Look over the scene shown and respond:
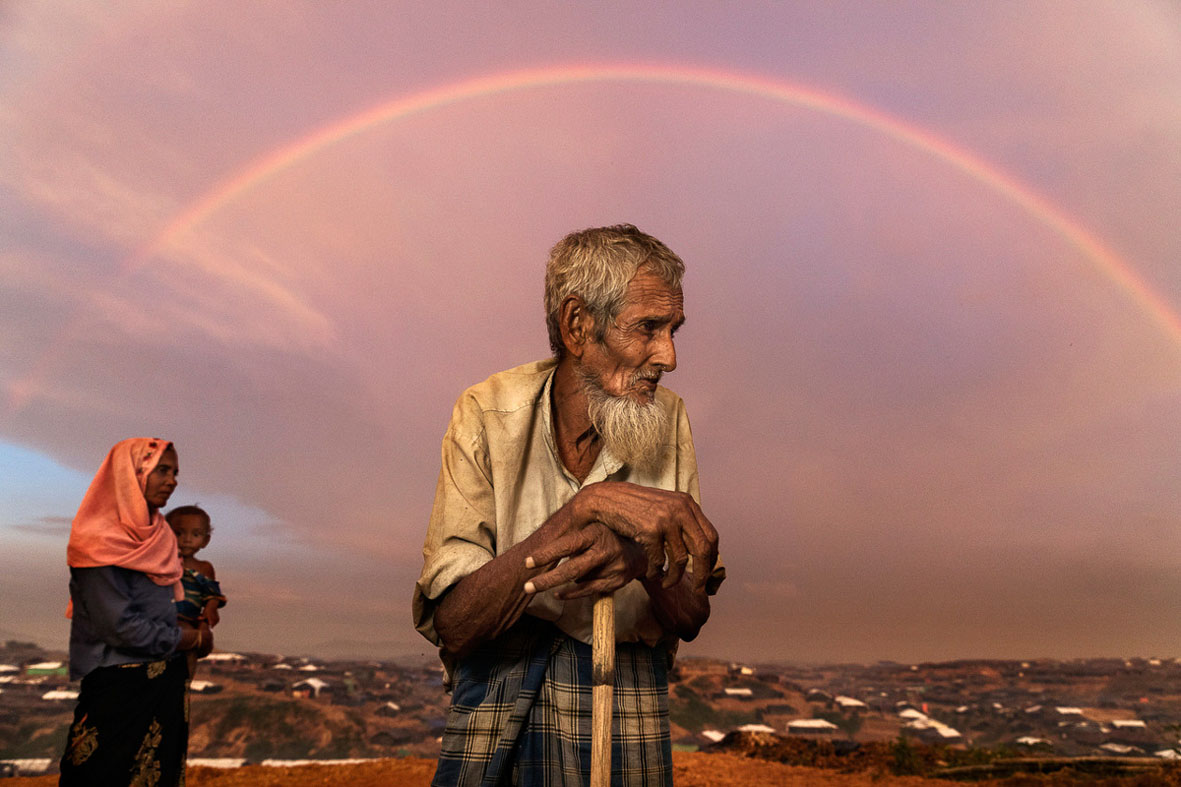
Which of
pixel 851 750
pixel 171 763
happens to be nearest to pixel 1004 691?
pixel 851 750

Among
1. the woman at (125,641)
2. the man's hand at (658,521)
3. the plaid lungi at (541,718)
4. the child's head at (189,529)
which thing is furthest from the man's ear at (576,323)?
the child's head at (189,529)

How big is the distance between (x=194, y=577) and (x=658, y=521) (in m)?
4.98

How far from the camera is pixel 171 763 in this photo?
5105 mm

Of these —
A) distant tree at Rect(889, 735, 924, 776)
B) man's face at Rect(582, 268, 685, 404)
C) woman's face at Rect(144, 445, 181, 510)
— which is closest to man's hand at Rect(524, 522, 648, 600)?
man's face at Rect(582, 268, 685, 404)

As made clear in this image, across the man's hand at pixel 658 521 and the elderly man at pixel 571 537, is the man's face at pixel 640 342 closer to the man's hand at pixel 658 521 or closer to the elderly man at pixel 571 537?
the elderly man at pixel 571 537

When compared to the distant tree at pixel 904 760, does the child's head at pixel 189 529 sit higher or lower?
higher

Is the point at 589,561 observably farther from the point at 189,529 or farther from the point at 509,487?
the point at 189,529

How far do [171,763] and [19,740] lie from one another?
17.7 feet

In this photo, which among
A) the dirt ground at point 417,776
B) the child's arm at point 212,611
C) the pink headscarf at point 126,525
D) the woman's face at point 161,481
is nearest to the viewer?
the pink headscarf at point 126,525

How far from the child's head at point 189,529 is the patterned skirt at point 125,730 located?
1.36 meters

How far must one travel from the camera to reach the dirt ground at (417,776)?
7.32 m

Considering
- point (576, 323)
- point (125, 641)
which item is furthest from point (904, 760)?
point (576, 323)

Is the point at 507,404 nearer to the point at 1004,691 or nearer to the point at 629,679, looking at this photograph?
the point at 629,679

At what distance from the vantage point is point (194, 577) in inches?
227
